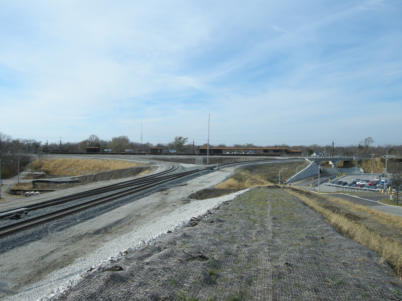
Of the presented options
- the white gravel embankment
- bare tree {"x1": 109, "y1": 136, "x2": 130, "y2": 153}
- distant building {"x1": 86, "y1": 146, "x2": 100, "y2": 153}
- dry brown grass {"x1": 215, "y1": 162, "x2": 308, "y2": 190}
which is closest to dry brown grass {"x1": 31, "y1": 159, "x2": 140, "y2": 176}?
dry brown grass {"x1": 215, "y1": 162, "x2": 308, "y2": 190}

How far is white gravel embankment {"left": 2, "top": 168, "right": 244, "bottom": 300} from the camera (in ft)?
22.8

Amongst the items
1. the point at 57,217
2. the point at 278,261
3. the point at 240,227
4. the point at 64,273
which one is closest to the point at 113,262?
the point at 64,273

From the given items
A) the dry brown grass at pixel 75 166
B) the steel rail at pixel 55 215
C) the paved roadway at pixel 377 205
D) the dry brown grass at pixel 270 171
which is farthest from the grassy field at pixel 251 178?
the dry brown grass at pixel 75 166

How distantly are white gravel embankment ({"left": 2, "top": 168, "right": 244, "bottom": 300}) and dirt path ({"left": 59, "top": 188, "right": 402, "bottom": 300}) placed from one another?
1362 millimetres

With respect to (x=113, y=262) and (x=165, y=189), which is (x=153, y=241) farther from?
(x=165, y=189)

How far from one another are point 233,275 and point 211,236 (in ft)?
10.2

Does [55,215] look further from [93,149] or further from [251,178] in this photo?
[93,149]

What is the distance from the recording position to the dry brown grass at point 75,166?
2191 inches

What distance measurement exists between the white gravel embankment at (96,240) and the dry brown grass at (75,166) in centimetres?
3784

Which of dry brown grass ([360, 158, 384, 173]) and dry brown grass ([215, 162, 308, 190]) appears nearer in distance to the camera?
dry brown grass ([215, 162, 308, 190])

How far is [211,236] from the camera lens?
358 inches

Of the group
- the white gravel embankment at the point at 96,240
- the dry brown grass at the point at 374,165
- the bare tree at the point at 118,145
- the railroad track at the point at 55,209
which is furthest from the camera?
the bare tree at the point at 118,145

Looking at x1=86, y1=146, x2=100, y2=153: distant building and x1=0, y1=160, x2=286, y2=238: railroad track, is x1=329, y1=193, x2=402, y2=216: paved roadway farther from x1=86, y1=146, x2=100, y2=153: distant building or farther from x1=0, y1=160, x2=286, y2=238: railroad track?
x1=86, y1=146, x2=100, y2=153: distant building

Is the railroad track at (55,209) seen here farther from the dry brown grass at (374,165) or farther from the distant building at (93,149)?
the dry brown grass at (374,165)
